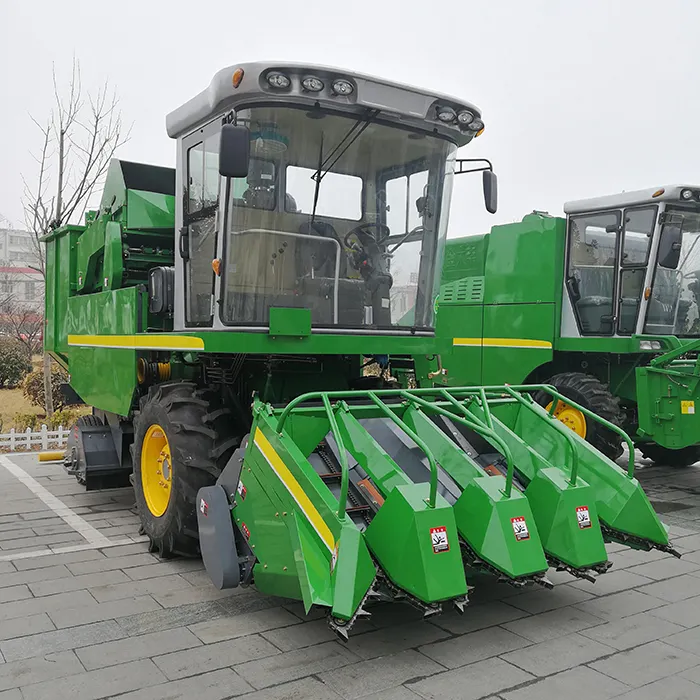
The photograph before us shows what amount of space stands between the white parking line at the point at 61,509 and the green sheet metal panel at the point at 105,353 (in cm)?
87

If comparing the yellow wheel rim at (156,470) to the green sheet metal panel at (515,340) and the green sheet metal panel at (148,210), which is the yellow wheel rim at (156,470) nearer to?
the green sheet metal panel at (148,210)

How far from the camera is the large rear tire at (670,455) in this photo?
8227mm

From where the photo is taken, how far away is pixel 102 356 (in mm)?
5664

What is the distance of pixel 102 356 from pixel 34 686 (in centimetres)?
312

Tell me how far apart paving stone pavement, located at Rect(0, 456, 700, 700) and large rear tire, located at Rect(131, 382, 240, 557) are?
0.80ft

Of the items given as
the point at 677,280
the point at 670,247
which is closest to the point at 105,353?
the point at 670,247

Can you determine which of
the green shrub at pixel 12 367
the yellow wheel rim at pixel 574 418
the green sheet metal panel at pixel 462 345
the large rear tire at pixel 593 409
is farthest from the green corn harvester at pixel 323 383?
the green shrub at pixel 12 367

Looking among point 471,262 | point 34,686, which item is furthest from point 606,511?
point 471,262

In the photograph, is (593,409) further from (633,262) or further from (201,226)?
(201,226)

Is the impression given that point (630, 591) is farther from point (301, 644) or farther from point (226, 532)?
point (226, 532)

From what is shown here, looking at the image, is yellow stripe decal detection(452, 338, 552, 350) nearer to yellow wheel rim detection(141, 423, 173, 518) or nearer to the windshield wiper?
the windshield wiper

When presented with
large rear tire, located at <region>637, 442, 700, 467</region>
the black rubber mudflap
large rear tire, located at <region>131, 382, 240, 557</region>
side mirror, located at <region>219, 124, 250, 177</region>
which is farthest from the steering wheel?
large rear tire, located at <region>637, 442, 700, 467</region>

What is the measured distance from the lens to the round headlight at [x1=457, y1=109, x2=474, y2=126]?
451 cm

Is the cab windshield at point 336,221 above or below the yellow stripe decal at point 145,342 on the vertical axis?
above
